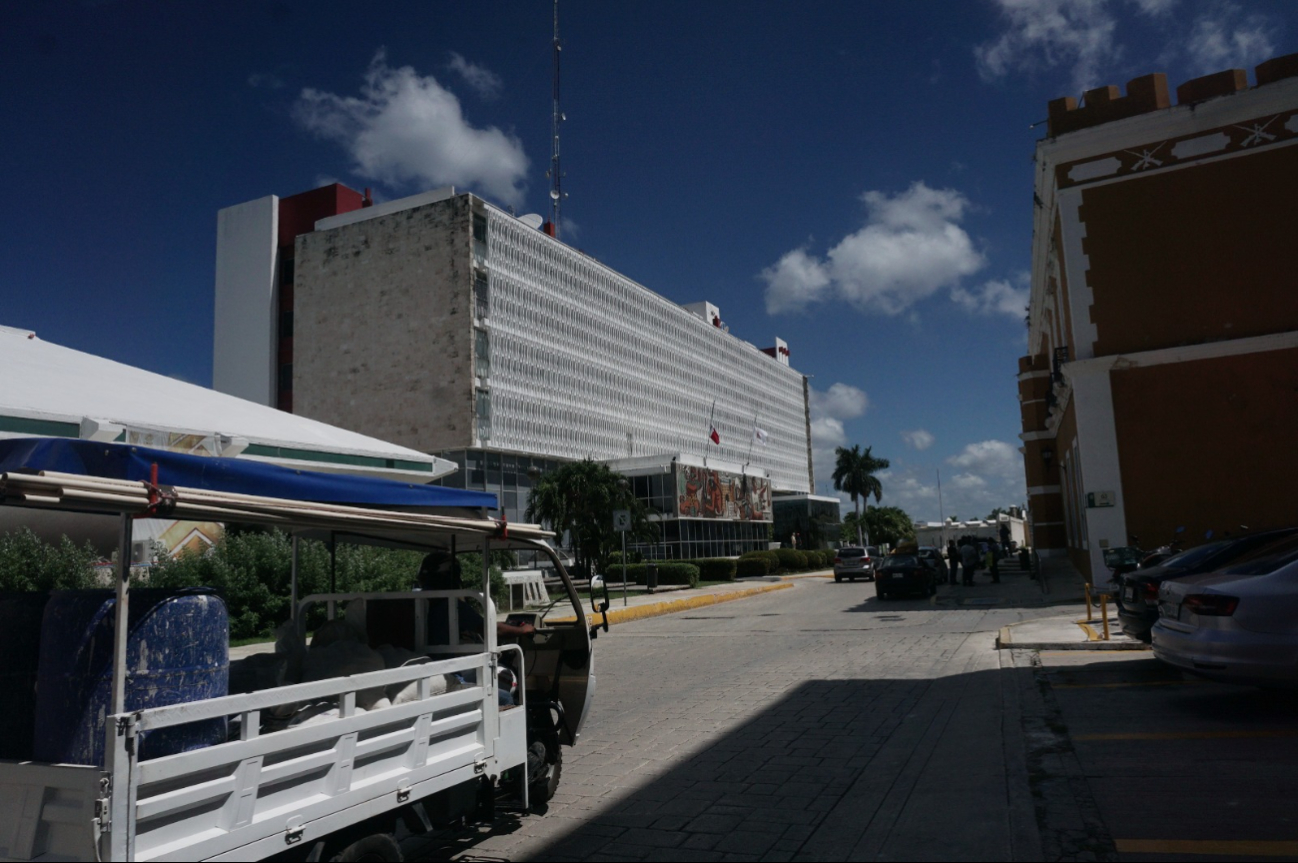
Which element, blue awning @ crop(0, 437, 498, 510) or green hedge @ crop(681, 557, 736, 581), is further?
green hedge @ crop(681, 557, 736, 581)

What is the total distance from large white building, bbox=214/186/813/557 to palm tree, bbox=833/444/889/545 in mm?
36197

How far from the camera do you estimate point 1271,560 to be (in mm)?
8023

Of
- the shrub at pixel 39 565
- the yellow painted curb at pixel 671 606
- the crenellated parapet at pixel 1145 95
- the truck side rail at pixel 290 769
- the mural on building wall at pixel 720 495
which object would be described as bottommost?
the yellow painted curb at pixel 671 606

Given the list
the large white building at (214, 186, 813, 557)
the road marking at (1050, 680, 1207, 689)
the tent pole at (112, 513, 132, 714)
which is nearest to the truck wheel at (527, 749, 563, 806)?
the tent pole at (112, 513, 132, 714)

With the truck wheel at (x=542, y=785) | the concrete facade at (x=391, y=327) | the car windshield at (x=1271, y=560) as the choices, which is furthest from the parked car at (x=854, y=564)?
the truck wheel at (x=542, y=785)

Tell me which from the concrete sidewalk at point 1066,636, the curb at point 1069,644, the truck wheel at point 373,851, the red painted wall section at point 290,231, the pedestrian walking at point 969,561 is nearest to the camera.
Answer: the truck wheel at point 373,851

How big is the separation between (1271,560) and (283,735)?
325 inches

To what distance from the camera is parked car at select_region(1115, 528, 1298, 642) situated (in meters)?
10.2

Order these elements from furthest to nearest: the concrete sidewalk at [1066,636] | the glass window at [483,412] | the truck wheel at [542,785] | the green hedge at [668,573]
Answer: the glass window at [483,412] < the green hedge at [668,573] < the concrete sidewalk at [1066,636] < the truck wheel at [542,785]

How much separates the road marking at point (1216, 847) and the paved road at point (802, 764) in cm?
31

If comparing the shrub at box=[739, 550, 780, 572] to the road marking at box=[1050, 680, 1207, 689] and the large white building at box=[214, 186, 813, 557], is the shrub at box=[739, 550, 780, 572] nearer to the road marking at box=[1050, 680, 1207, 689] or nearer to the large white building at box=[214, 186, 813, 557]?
the large white building at box=[214, 186, 813, 557]

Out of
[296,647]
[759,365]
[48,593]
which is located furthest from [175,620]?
[759,365]

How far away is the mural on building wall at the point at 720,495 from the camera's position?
6059 cm

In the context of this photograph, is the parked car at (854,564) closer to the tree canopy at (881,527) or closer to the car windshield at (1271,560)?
the car windshield at (1271,560)
